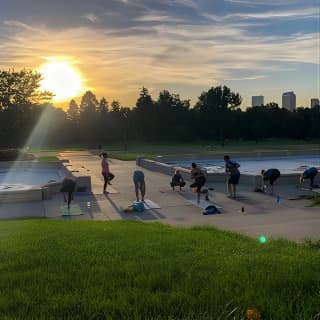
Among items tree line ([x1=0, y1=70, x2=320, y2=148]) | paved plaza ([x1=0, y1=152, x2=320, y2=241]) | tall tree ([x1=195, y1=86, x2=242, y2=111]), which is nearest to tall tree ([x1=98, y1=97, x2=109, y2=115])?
tree line ([x1=0, y1=70, x2=320, y2=148])

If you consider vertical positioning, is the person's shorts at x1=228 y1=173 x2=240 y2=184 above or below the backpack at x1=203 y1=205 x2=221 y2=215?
above

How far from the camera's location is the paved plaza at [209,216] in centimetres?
997

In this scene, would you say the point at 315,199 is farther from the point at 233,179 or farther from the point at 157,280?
the point at 157,280

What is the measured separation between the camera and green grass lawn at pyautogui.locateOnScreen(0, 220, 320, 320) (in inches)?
136

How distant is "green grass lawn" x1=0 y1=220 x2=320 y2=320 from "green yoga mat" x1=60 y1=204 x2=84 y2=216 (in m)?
6.98

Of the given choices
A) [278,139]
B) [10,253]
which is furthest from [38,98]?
[10,253]

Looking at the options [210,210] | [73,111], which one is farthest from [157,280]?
[73,111]

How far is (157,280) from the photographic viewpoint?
13.8 feet

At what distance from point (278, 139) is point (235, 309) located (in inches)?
3158

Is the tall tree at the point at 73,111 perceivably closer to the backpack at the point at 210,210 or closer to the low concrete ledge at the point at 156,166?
the low concrete ledge at the point at 156,166

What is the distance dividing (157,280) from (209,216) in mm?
8096

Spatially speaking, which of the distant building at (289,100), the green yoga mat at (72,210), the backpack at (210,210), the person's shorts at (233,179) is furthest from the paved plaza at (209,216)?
the distant building at (289,100)

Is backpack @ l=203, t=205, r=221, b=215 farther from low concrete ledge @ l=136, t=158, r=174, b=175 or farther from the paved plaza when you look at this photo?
low concrete ledge @ l=136, t=158, r=174, b=175

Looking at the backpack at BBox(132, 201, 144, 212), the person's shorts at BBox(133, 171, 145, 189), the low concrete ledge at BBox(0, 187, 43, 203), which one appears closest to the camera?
the backpack at BBox(132, 201, 144, 212)
